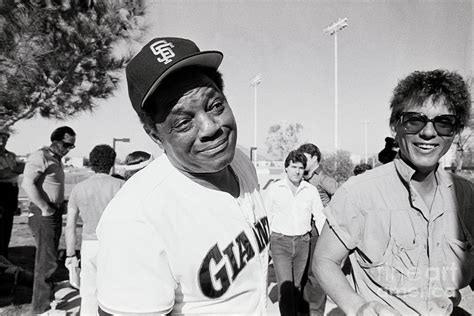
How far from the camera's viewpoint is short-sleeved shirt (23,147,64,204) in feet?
13.3

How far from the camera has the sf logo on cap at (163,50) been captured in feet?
4.17

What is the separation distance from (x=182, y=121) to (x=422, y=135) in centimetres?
99

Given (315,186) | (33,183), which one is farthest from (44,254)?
(315,186)

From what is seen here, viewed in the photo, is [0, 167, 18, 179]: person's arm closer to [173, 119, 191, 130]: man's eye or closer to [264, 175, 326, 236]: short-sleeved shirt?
[264, 175, 326, 236]: short-sleeved shirt

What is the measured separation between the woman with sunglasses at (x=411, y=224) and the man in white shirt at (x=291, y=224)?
95.9 inches

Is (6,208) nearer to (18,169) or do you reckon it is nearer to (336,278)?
(18,169)

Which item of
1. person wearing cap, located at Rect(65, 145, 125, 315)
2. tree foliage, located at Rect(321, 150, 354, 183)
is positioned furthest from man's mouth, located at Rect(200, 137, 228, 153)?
tree foliage, located at Rect(321, 150, 354, 183)

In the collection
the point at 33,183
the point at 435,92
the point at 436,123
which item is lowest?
the point at 33,183

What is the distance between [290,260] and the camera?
418 cm

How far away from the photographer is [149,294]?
1072mm

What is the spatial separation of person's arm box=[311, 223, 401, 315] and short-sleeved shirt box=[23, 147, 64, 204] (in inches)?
134

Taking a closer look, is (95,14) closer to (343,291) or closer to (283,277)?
(283,277)

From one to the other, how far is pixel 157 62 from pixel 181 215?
502mm

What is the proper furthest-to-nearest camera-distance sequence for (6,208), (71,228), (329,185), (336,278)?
1. (6,208)
2. (329,185)
3. (71,228)
4. (336,278)
